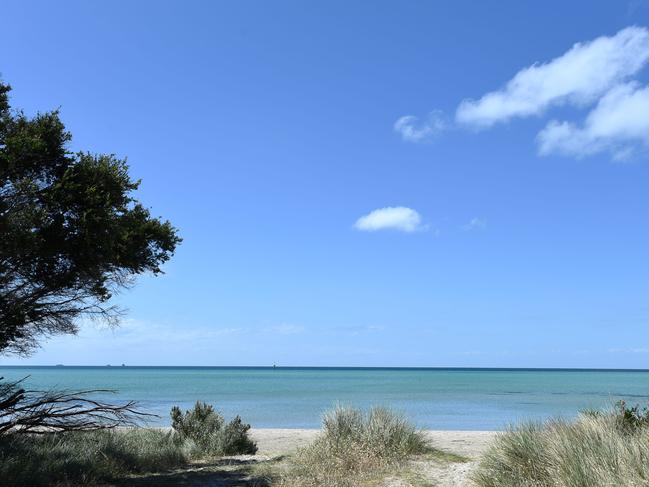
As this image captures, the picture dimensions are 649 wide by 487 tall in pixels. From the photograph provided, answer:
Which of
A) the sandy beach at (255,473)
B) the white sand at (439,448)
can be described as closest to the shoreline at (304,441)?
the white sand at (439,448)

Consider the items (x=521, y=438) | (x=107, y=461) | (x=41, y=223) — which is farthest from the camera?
(x=107, y=461)

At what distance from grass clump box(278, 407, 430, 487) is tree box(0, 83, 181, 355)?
586cm

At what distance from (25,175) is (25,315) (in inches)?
112

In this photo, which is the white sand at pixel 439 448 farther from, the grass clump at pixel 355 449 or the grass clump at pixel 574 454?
the grass clump at pixel 574 454

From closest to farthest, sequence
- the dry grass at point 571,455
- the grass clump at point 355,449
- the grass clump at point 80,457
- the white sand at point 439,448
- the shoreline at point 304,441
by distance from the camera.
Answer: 1. the dry grass at point 571,455
2. the white sand at point 439,448
3. the grass clump at point 80,457
4. the grass clump at point 355,449
5. the shoreline at point 304,441

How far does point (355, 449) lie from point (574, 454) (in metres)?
5.09

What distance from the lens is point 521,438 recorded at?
30.2 feet

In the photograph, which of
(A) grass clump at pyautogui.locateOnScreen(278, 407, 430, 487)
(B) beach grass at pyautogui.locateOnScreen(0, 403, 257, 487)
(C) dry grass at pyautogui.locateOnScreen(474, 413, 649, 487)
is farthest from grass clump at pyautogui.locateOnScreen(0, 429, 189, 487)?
(C) dry grass at pyautogui.locateOnScreen(474, 413, 649, 487)

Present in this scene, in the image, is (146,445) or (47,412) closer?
(47,412)

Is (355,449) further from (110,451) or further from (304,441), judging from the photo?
(304,441)

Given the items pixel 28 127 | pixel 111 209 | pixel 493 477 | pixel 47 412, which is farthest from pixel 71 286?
pixel 493 477

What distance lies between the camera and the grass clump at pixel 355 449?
34.2 feet

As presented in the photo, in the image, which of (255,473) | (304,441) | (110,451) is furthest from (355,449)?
(304,441)

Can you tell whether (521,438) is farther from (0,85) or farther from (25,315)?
(0,85)
